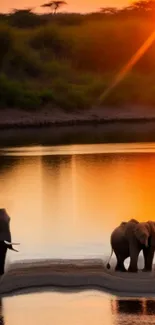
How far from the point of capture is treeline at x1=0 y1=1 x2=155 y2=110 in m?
53.4

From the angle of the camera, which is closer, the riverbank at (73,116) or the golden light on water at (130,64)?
the riverbank at (73,116)

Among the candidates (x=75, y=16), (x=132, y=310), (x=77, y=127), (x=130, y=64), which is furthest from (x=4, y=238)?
(x=75, y=16)

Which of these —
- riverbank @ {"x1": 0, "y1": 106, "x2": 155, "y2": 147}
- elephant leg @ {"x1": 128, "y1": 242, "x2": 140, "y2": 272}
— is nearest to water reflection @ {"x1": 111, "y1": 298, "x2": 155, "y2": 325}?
elephant leg @ {"x1": 128, "y1": 242, "x2": 140, "y2": 272}

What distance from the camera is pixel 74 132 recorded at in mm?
43031

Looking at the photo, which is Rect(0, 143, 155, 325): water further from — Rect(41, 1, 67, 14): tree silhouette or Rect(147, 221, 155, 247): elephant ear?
Rect(41, 1, 67, 14): tree silhouette

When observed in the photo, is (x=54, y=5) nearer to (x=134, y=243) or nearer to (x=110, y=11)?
(x=110, y=11)

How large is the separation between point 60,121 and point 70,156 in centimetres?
1907

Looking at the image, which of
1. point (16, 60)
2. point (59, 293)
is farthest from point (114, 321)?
point (16, 60)

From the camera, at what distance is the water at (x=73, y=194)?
1368 centimetres

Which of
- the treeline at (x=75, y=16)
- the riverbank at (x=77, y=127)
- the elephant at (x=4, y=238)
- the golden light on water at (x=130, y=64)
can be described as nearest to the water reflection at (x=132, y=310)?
the elephant at (x=4, y=238)

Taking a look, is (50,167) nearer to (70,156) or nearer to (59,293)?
(70,156)

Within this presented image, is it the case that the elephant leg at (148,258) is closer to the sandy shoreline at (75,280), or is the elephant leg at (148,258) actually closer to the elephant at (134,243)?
the elephant at (134,243)

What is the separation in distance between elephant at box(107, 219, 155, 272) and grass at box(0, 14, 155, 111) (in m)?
39.4

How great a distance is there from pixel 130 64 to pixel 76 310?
56837mm
